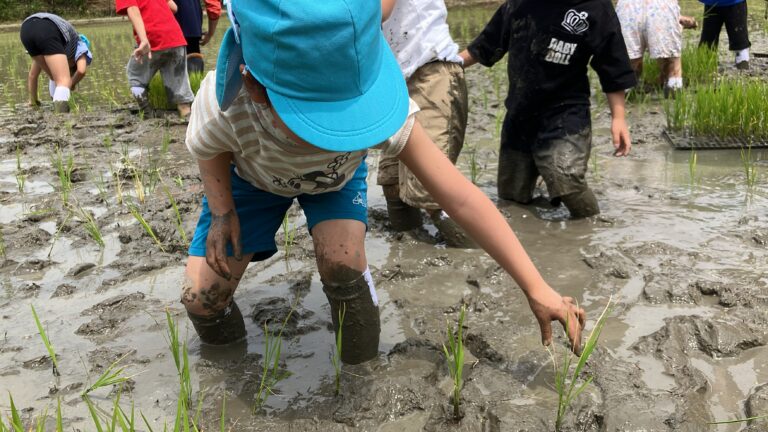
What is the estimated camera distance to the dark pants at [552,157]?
333 cm

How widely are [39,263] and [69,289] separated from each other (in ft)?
1.10

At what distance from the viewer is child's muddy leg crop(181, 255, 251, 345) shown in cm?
225

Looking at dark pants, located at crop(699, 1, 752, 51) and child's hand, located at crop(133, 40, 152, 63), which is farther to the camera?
dark pants, located at crop(699, 1, 752, 51)

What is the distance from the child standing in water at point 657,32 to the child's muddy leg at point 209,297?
12.8 ft

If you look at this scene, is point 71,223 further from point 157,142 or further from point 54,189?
point 157,142

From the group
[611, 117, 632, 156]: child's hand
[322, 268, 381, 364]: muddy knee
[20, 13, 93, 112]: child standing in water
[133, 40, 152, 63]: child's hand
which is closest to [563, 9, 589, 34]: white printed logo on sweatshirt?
[611, 117, 632, 156]: child's hand

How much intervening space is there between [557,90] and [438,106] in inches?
25.3

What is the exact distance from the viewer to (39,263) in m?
3.07

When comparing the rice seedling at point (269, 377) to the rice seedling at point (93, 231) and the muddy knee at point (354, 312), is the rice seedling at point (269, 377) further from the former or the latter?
the rice seedling at point (93, 231)

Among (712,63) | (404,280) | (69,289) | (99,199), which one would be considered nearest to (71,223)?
(99,199)

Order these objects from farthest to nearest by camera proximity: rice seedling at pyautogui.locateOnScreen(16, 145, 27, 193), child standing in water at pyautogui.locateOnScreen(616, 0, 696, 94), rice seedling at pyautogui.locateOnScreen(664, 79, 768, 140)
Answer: child standing in water at pyautogui.locateOnScreen(616, 0, 696, 94) → rice seedling at pyautogui.locateOnScreen(664, 79, 768, 140) → rice seedling at pyautogui.locateOnScreen(16, 145, 27, 193)

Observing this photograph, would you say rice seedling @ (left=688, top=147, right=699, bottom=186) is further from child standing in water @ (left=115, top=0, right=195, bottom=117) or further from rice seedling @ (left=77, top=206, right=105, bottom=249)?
child standing in water @ (left=115, top=0, right=195, bottom=117)

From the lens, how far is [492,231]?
180 cm

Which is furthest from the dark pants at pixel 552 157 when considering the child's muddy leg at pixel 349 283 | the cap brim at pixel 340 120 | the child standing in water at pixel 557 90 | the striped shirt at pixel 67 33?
the striped shirt at pixel 67 33
